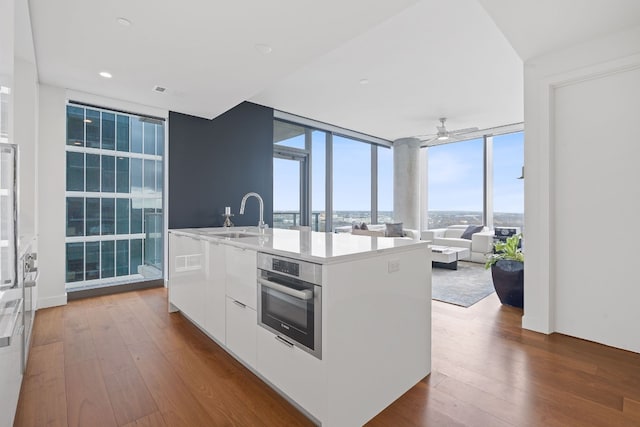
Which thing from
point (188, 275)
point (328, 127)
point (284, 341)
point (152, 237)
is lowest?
point (284, 341)

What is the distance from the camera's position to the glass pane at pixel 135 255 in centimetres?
424

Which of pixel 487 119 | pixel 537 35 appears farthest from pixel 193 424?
pixel 487 119

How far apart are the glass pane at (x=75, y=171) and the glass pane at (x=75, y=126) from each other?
15 centimetres

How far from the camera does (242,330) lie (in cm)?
199

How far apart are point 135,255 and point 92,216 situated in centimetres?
73

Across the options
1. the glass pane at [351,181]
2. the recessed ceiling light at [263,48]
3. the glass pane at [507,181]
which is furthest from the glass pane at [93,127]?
the glass pane at [507,181]

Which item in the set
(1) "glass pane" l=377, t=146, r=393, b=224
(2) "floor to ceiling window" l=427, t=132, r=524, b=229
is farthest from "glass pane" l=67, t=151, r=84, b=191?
(2) "floor to ceiling window" l=427, t=132, r=524, b=229

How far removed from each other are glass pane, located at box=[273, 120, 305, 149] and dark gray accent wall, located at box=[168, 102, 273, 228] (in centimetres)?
41

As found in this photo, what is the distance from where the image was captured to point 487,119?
5.86 meters

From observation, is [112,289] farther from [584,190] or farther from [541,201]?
[584,190]

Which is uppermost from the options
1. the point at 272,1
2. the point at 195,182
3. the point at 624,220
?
the point at 272,1

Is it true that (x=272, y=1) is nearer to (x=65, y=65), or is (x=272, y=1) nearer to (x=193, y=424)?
(x=65, y=65)

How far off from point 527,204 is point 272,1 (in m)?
2.69

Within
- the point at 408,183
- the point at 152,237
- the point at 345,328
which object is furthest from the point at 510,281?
the point at 152,237
